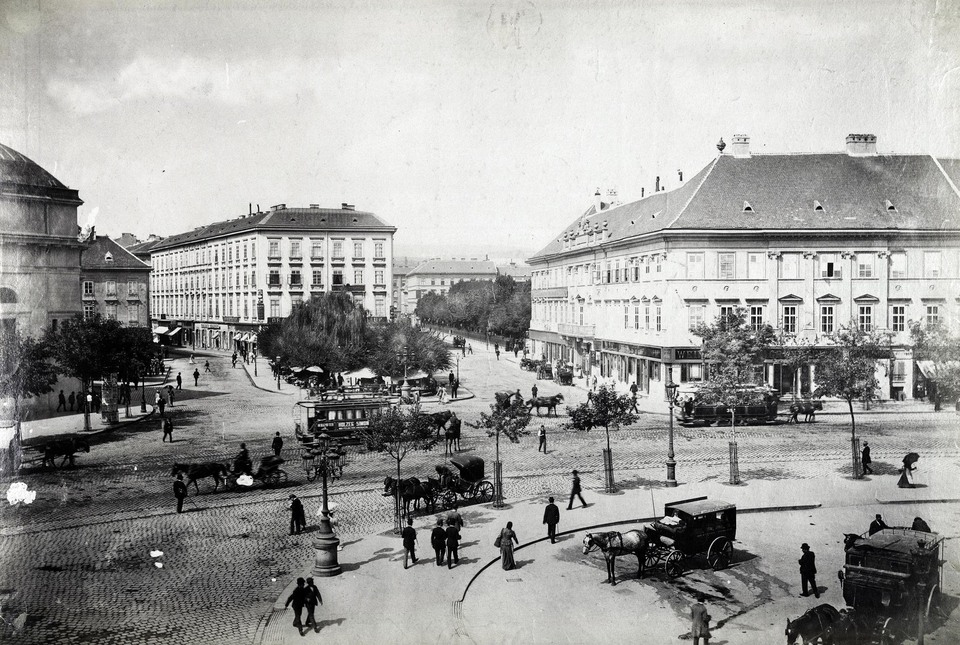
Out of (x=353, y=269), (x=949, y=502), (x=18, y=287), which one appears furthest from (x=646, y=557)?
(x=353, y=269)

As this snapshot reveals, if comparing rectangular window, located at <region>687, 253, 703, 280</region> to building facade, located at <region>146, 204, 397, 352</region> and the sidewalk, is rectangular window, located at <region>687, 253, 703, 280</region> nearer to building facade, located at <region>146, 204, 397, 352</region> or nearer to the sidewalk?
the sidewalk

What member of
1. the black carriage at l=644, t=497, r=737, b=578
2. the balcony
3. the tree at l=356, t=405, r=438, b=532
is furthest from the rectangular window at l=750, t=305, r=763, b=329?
the black carriage at l=644, t=497, r=737, b=578

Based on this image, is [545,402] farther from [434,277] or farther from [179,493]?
[434,277]

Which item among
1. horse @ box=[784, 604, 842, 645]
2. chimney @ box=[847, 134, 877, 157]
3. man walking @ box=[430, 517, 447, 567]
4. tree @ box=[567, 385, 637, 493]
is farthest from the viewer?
chimney @ box=[847, 134, 877, 157]

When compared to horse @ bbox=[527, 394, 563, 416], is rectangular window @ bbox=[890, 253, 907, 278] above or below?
above

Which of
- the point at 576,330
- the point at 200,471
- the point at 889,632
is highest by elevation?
the point at 576,330

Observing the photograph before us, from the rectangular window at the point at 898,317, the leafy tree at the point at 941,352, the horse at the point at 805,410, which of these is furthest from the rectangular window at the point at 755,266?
the horse at the point at 805,410

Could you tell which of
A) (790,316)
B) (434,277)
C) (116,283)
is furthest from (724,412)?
(434,277)

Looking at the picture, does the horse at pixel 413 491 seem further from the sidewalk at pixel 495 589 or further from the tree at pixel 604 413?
the tree at pixel 604 413
